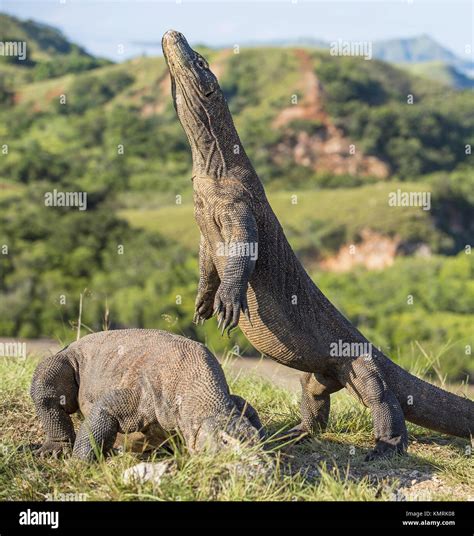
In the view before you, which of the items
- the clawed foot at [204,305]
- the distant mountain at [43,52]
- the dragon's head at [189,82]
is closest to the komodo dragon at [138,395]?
the clawed foot at [204,305]

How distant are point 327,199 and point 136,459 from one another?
115 ft

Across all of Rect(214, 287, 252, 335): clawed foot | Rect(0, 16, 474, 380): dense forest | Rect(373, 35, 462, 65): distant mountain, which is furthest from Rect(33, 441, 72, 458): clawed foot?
Rect(373, 35, 462, 65): distant mountain

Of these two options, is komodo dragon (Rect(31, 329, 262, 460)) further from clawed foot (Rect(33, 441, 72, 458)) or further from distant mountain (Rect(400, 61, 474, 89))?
distant mountain (Rect(400, 61, 474, 89))

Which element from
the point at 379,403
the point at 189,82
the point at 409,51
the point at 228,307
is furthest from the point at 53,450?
the point at 409,51

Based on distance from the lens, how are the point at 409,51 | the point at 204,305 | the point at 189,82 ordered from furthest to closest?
the point at 409,51 < the point at 204,305 < the point at 189,82

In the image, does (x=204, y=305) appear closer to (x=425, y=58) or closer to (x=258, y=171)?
(x=258, y=171)

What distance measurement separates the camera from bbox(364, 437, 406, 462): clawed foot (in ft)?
21.3

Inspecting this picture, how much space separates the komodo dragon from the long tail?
5.25 feet

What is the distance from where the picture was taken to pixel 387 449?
21.5 ft

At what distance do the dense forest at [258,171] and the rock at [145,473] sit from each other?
44.0ft

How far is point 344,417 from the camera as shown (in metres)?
7.53

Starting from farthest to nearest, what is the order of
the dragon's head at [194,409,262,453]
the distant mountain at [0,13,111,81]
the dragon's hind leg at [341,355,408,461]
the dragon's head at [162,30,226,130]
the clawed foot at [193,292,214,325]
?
the distant mountain at [0,13,111,81] → the clawed foot at [193,292,214,325] → the dragon's hind leg at [341,355,408,461] → the dragon's head at [162,30,226,130] → the dragon's head at [194,409,262,453]

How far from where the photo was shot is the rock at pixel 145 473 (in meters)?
5.33

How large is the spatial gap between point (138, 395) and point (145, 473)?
25.1 inches
